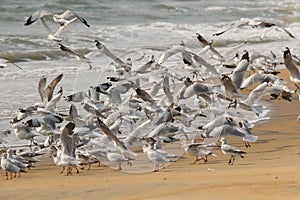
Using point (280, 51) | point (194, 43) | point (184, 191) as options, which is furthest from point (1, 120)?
point (280, 51)

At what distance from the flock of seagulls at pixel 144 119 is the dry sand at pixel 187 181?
122mm

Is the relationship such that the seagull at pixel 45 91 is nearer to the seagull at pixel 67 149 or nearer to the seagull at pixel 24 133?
the seagull at pixel 24 133

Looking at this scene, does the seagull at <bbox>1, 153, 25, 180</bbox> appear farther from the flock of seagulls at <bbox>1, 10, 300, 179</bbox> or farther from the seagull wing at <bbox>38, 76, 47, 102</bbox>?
the seagull wing at <bbox>38, 76, 47, 102</bbox>

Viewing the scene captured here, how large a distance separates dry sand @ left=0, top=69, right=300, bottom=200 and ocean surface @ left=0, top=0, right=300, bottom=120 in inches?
108

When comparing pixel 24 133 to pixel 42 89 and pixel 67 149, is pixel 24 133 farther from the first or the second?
pixel 67 149

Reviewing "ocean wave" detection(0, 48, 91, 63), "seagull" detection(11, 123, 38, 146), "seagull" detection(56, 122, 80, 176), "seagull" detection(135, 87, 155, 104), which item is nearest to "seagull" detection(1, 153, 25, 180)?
"seagull" detection(56, 122, 80, 176)

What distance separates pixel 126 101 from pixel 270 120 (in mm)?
1739

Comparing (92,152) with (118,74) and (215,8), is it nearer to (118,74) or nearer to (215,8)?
(118,74)

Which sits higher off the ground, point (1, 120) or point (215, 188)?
point (215, 188)

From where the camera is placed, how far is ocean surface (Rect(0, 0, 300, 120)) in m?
11.8

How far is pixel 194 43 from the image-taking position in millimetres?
13695

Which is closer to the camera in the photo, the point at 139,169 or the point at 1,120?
the point at 139,169

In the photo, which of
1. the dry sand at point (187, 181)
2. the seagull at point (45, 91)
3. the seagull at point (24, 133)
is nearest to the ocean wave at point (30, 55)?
the seagull at point (45, 91)

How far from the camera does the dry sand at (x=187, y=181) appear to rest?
5.29 m
